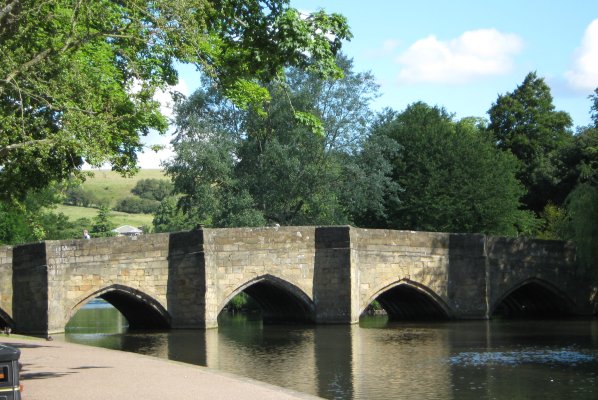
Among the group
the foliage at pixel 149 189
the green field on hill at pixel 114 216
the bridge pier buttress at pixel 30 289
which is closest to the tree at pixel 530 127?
the bridge pier buttress at pixel 30 289

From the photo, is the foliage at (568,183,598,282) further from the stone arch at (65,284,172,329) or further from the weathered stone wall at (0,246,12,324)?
the weathered stone wall at (0,246,12,324)

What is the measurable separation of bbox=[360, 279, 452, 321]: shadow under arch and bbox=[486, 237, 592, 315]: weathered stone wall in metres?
2.00

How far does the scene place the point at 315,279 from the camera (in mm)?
31609

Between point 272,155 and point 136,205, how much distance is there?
81764 mm

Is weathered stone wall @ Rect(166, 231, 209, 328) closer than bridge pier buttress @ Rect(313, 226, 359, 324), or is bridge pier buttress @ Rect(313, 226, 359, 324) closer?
weathered stone wall @ Rect(166, 231, 209, 328)

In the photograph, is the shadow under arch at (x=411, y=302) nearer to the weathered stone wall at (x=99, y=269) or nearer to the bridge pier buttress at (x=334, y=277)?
the bridge pier buttress at (x=334, y=277)

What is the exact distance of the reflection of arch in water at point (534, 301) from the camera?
3678cm

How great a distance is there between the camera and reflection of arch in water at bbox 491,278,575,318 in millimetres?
36781

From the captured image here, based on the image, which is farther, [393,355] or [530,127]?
[530,127]

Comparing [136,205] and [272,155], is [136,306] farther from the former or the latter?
[136,205]

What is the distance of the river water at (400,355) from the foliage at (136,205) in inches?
3338

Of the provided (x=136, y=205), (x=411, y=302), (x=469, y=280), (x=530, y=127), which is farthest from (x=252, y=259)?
(x=136, y=205)

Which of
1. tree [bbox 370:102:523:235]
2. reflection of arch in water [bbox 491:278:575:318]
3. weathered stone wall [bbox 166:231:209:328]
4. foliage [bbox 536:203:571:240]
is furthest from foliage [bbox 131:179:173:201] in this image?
weathered stone wall [bbox 166:231:209:328]

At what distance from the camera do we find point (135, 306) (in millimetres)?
32406
